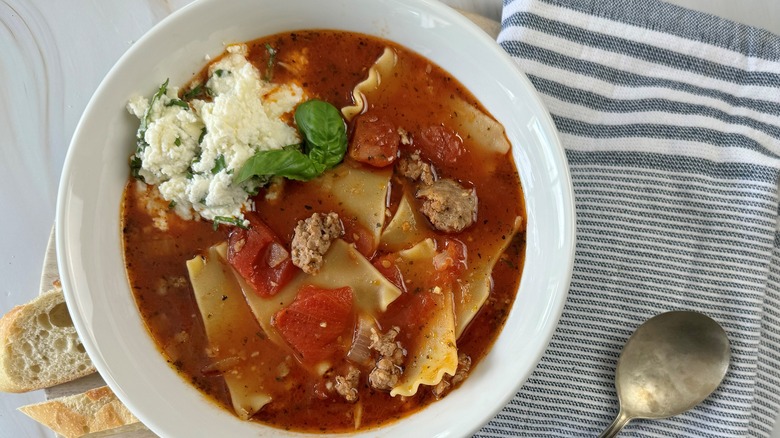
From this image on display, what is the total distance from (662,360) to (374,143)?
2.37 metres

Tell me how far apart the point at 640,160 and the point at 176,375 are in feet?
10.8

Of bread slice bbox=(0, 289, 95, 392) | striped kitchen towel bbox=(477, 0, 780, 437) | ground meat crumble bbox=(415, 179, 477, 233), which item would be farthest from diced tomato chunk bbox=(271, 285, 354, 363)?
bread slice bbox=(0, 289, 95, 392)

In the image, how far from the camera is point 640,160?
4398mm

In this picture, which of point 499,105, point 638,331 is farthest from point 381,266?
point 638,331

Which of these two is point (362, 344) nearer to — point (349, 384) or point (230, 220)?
point (349, 384)

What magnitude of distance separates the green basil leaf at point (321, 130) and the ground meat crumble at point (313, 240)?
33cm

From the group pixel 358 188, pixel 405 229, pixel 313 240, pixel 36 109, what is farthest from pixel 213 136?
pixel 36 109

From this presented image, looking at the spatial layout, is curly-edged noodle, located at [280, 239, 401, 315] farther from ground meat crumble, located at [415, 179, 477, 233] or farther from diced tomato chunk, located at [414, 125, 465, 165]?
diced tomato chunk, located at [414, 125, 465, 165]

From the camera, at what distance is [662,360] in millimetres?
4305

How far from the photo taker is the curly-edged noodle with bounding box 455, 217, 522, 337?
3.96 meters

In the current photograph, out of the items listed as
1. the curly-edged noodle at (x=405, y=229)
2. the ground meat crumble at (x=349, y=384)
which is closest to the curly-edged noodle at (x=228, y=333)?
the ground meat crumble at (x=349, y=384)

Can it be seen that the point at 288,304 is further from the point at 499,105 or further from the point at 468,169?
the point at 499,105

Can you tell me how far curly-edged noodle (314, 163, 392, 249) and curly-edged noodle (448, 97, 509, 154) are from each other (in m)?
0.53

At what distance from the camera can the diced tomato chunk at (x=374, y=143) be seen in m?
3.88
